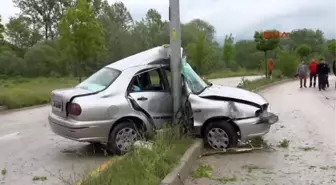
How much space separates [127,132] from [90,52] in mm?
25580

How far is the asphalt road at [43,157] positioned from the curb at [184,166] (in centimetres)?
113

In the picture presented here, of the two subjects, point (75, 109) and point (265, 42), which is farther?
point (265, 42)

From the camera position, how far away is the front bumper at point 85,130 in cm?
916

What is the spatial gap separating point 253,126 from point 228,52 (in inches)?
2858

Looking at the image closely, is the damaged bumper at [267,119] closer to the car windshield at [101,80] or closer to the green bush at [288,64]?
the car windshield at [101,80]

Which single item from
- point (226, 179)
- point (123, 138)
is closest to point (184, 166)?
point (226, 179)

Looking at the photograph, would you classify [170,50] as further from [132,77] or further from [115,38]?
[115,38]

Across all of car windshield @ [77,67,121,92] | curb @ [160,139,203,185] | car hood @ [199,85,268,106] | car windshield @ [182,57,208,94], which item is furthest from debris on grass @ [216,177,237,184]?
car windshield @ [77,67,121,92]

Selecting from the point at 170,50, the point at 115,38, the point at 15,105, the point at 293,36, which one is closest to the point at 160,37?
the point at 115,38

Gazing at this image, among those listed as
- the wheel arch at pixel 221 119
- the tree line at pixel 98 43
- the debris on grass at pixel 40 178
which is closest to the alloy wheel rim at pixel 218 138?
the wheel arch at pixel 221 119

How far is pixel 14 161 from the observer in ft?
31.0

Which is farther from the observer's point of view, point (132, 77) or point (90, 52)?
point (90, 52)

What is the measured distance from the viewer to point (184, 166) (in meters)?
7.33

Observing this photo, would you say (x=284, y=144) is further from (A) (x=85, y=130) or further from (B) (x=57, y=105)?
(B) (x=57, y=105)
